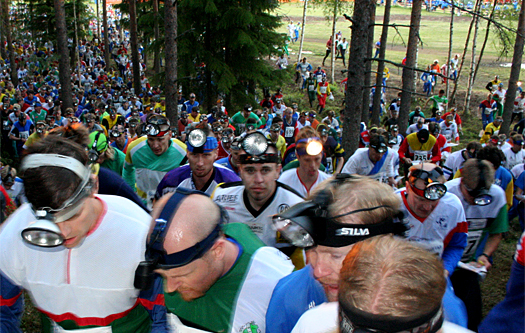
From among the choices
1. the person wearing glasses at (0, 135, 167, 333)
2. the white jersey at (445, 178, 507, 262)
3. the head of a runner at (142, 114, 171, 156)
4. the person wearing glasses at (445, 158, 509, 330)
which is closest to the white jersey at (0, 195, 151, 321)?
the person wearing glasses at (0, 135, 167, 333)

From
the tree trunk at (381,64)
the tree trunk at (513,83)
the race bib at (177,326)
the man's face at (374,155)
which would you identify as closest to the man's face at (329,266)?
the race bib at (177,326)

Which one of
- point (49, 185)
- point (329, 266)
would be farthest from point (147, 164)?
point (329, 266)

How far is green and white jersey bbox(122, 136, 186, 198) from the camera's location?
6316 millimetres

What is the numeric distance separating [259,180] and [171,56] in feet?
29.0

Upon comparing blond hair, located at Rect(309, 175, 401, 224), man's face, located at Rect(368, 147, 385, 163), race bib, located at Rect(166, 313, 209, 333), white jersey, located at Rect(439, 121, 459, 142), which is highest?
blond hair, located at Rect(309, 175, 401, 224)

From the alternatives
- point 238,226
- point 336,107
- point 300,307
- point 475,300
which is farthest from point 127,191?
point 336,107

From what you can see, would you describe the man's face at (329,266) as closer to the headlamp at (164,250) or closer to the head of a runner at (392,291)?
the headlamp at (164,250)

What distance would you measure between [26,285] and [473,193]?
4.29 metres

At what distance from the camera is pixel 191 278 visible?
227cm

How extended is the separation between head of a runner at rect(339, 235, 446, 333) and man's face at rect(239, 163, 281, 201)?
2.48m

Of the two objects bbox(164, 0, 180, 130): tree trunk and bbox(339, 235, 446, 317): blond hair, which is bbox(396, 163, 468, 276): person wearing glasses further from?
bbox(164, 0, 180, 130): tree trunk

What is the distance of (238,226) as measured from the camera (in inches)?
110

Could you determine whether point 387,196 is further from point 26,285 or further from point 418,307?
point 26,285

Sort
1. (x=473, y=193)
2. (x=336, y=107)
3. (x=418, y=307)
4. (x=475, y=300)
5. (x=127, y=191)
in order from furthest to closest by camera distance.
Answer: (x=336, y=107) → (x=473, y=193) → (x=475, y=300) → (x=127, y=191) → (x=418, y=307)
